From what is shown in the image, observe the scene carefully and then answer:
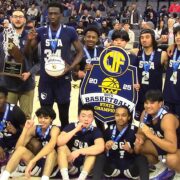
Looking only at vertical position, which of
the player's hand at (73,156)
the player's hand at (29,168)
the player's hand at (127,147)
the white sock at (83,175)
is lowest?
the white sock at (83,175)

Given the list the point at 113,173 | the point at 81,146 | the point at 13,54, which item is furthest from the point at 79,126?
the point at 13,54

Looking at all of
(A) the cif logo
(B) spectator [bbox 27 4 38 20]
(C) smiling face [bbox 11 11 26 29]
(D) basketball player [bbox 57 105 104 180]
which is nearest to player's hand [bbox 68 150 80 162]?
(D) basketball player [bbox 57 105 104 180]

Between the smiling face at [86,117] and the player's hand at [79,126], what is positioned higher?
the smiling face at [86,117]

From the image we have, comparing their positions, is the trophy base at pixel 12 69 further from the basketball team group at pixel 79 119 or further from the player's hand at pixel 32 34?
the player's hand at pixel 32 34

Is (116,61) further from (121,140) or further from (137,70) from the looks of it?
(121,140)

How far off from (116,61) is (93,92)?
48 cm

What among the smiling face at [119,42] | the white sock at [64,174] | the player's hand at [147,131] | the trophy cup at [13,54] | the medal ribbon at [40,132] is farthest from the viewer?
the trophy cup at [13,54]

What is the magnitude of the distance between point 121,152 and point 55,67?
128 centimetres

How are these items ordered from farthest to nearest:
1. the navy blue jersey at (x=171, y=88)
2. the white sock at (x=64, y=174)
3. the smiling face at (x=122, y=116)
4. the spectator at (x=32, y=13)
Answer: the spectator at (x=32, y=13), the navy blue jersey at (x=171, y=88), the smiling face at (x=122, y=116), the white sock at (x=64, y=174)

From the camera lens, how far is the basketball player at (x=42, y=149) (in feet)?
15.2

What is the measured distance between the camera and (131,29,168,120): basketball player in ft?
17.0

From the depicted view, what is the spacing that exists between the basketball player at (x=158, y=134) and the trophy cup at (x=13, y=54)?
5.67ft

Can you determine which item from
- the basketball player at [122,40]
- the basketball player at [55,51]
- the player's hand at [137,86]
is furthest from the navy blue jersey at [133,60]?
the basketball player at [55,51]

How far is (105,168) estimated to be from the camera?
4832 mm
